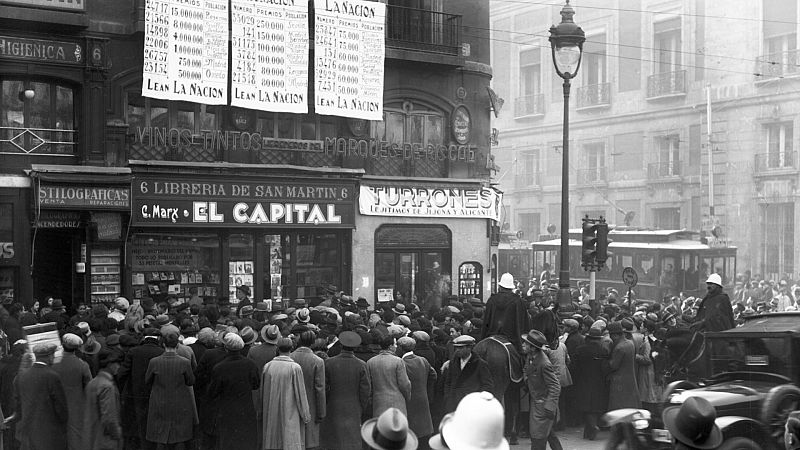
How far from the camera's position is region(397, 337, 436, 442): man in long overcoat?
11211 millimetres

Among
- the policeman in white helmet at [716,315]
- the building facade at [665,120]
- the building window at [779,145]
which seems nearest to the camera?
the policeman in white helmet at [716,315]

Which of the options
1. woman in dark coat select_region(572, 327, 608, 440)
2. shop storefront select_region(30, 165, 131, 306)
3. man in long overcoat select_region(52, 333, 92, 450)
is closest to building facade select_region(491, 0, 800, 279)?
shop storefront select_region(30, 165, 131, 306)

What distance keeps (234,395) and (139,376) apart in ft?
4.31

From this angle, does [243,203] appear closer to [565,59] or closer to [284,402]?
[565,59]

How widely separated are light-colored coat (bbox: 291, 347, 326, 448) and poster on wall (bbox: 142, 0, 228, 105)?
1134 centimetres

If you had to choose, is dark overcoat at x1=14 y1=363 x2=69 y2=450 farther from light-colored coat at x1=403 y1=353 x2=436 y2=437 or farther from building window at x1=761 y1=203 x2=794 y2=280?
building window at x1=761 y1=203 x2=794 y2=280

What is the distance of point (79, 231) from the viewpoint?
796 inches

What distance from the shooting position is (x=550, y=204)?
151 ft

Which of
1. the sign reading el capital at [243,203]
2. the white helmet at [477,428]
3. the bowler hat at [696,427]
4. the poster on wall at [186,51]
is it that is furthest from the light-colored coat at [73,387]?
the poster on wall at [186,51]

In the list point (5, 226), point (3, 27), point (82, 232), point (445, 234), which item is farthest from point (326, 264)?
point (3, 27)

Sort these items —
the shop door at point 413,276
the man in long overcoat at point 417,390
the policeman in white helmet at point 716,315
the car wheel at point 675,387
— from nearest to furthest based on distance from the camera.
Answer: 1. the car wheel at point 675,387
2. the man in long overcoat at point 417,390
3. the policeman in white helmet at point 716,315
4. the shop door at point 413,276

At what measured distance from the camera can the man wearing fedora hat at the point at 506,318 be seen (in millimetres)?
12930

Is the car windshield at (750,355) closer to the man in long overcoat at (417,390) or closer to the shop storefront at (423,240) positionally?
the man in long overcoat at (417,390)

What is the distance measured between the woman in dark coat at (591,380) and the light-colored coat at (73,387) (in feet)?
22.9
